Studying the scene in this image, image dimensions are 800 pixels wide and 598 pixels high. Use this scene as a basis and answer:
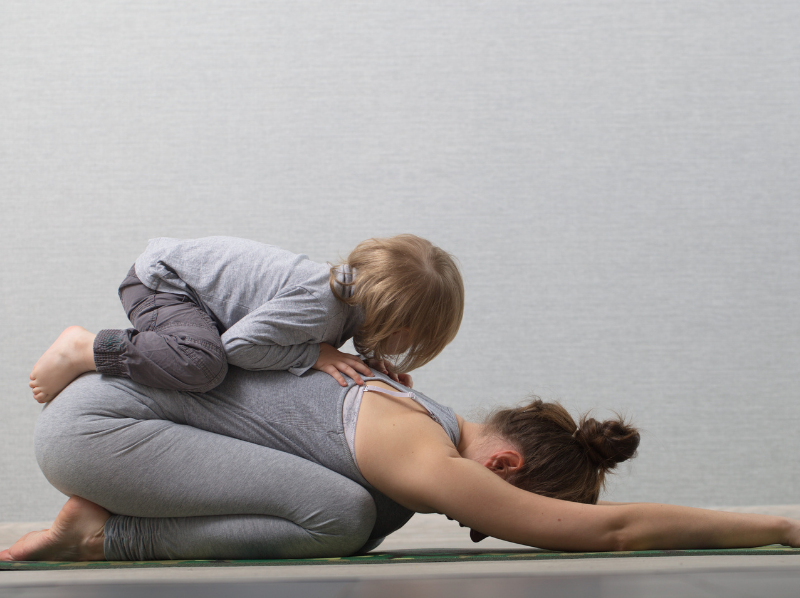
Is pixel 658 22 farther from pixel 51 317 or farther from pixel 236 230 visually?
pixel 51 317

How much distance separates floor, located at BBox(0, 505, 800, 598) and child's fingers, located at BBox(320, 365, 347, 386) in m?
0.35

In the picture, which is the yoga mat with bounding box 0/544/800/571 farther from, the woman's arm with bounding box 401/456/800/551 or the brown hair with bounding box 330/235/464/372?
the brown hair with bounding box 330/235/464/372

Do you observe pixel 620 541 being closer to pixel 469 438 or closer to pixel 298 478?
pixel 469 438

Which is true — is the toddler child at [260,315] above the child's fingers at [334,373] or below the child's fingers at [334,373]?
above

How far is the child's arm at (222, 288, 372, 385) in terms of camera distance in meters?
1.15

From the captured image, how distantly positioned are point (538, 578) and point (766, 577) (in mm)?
245

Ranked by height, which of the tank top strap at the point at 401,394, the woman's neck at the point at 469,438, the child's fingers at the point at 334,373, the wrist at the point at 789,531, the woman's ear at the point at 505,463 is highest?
the child's fingers at the point at 334,373

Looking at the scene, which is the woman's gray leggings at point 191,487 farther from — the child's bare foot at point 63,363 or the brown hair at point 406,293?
the brown hair at point 406,293

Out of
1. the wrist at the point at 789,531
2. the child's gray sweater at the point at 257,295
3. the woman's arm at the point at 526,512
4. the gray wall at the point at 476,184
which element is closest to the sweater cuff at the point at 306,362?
the child's gray sweater at the point at 257,295

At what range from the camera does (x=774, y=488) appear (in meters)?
2.46

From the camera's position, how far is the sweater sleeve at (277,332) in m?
1.14

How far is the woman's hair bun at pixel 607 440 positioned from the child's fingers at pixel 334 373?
45 cm

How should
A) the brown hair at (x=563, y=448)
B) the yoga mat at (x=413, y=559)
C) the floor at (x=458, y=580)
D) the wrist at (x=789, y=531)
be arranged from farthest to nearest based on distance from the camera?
the brown hair at (x=563, y=448)
the wrist at (x=789, y=531)
the yoga mat at (x=413, y=559)
the floor at (x=458, y=580)

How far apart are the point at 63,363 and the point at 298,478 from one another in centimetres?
47
